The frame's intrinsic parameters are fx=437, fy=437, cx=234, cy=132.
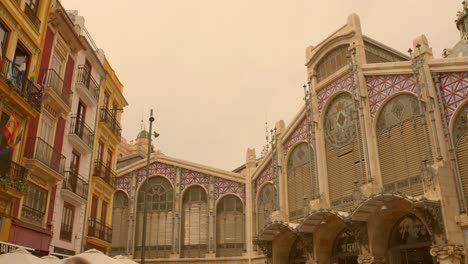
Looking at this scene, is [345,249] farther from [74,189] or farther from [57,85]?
[57,85]

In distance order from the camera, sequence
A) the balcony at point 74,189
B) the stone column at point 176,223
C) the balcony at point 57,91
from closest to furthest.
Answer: the balcony at point 57,91, the balcony at point 74,189, the stone column at point 176,223

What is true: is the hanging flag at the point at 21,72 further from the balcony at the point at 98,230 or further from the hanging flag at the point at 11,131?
the balcony at the point at 98,230

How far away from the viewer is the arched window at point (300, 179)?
27156mm

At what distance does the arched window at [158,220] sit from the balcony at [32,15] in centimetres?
2057

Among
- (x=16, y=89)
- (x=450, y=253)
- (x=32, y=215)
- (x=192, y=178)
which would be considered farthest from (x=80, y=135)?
(x=450, y=253)

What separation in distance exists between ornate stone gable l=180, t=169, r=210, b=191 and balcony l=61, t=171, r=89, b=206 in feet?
49.9

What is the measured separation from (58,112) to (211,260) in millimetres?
19742

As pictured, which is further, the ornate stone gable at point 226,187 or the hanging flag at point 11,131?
the ornate stone gable at point 226,187

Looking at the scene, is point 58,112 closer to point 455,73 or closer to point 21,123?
point 21,123

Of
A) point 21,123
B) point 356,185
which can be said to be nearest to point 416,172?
point 356,185

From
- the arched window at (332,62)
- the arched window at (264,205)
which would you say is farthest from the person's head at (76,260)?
the arched window at (264,205)

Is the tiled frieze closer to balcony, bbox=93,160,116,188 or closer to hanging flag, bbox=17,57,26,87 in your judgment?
balcony, bbox=93,160,116,188

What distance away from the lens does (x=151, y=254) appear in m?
35.8

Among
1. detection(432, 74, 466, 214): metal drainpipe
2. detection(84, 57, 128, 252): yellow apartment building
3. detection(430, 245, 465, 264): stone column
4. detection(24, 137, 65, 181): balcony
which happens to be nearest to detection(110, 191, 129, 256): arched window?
detection(84, 57, 128, 252): yellow apartment building
